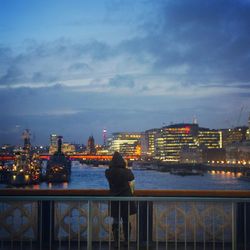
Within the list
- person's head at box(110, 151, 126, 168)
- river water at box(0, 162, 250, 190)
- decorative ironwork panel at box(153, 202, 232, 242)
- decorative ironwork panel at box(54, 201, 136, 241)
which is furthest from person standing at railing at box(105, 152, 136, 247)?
river water at box(0, 162, 250, 190)

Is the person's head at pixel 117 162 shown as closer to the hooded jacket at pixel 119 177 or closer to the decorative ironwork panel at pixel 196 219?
the hooded jacket at pixel 119 177

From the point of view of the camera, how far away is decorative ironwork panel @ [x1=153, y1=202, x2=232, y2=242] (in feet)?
25.4

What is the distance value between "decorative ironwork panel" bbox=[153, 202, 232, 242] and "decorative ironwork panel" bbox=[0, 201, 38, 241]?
6.83ft

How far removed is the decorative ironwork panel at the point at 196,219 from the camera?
7.75m

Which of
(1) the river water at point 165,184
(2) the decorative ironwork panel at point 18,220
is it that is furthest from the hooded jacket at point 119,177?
(1) the river water at point 165,184

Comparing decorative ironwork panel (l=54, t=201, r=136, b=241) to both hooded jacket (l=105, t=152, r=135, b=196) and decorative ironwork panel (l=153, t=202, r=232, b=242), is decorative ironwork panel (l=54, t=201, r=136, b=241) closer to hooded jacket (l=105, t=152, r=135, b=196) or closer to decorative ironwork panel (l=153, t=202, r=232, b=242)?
hooded jacket (l=105, t=152, r=135, b=196)

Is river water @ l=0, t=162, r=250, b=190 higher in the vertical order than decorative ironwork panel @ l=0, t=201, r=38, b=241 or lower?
lower

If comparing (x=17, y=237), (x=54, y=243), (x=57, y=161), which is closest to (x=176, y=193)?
(x=54, y=243)

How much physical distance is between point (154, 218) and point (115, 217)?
52.6 inches

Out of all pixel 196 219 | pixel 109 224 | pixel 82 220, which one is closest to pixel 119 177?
pixel 109 224

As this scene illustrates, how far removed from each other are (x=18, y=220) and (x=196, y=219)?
9.74 feet

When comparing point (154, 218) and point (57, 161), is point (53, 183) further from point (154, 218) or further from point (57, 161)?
point (154, 218)

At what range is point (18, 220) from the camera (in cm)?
820

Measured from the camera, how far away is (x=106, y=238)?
8367mm
